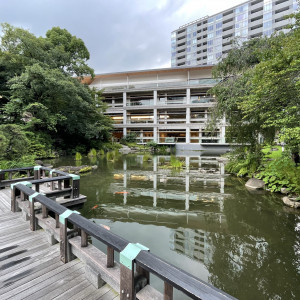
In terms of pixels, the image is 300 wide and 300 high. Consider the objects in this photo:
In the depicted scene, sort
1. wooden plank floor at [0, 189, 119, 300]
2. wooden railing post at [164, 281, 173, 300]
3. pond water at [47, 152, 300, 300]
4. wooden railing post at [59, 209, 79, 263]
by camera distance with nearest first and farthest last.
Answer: wooden railing post at [164, 281, 173, 300]
wooden plank floor at [0, 189, 119, 300]
wooden railing post at [59, 209, 79, 263]
pond water at [47, 152, 300, 300]

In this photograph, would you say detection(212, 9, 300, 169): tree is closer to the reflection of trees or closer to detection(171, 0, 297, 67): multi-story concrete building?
the reflection of trees

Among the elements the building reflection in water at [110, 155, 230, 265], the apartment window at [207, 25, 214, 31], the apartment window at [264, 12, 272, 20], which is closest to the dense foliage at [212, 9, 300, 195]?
the building reflection in water at [110, 155, 230, 265]

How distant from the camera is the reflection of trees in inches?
91.1

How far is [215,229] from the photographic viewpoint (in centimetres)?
383

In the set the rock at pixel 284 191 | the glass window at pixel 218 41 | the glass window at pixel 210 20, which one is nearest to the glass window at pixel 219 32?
the glass window at pixel 218 41

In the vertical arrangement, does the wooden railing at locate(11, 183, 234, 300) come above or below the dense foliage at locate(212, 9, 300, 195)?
below

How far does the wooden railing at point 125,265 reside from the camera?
102 cm

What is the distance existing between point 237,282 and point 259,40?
938 centimetres

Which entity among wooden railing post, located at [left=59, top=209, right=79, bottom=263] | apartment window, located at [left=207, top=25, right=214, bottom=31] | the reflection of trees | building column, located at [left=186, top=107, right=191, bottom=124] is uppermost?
apartment window, located at [left=207, top=25, right=214, bottom=31]

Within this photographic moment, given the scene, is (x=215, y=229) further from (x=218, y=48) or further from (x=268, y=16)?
(x=218, y=48)

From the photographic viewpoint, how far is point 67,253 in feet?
6.77

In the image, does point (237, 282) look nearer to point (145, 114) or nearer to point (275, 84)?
point (275, 84)

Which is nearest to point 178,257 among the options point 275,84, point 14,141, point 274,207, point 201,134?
point 274,207

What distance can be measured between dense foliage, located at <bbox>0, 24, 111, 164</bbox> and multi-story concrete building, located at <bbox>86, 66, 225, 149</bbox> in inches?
349
